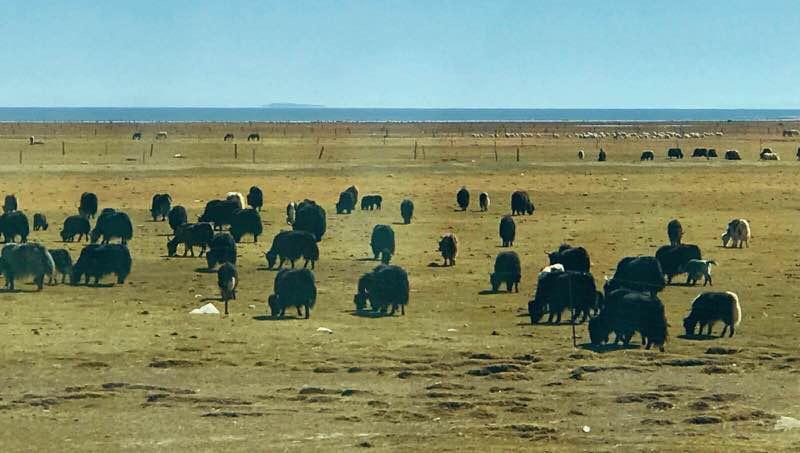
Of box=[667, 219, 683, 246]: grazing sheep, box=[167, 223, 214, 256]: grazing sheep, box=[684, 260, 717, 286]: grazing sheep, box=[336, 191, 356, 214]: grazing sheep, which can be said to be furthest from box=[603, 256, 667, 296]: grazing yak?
box=[336, 191, 356, 214]: grazing sheep

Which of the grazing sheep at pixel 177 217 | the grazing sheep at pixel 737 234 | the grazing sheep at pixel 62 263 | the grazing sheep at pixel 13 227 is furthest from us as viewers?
the grazing sheep at pixel 177 217

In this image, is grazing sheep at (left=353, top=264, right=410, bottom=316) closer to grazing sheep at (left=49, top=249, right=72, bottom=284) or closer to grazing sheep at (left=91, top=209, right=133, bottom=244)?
grazing sheep at (left=49, top=249, right=72, bottom=284)

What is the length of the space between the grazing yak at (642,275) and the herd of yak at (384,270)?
18 mm

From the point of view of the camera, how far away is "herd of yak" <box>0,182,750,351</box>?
19438 mm

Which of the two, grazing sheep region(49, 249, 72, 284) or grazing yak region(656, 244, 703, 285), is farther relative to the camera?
grazing yak region(656, 244, 703, 285)

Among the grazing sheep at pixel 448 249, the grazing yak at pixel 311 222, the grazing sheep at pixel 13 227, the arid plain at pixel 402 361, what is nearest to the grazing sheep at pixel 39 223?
the arid plain at pixel 402 361

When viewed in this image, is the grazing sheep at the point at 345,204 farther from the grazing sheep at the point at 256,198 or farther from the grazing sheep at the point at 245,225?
the grazing sheep at the point at 245,225

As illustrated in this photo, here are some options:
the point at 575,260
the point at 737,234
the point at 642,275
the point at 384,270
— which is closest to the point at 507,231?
the point at 737,234

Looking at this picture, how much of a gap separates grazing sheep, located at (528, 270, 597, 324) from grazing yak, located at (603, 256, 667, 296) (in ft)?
6.97

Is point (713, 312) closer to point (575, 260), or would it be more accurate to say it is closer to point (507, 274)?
point (507, 274)

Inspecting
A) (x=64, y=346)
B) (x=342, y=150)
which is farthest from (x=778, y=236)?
(x=342, y=150)

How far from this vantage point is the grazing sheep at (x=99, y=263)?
83.6 ft

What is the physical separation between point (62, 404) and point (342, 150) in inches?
2790

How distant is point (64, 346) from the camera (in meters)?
18.5
